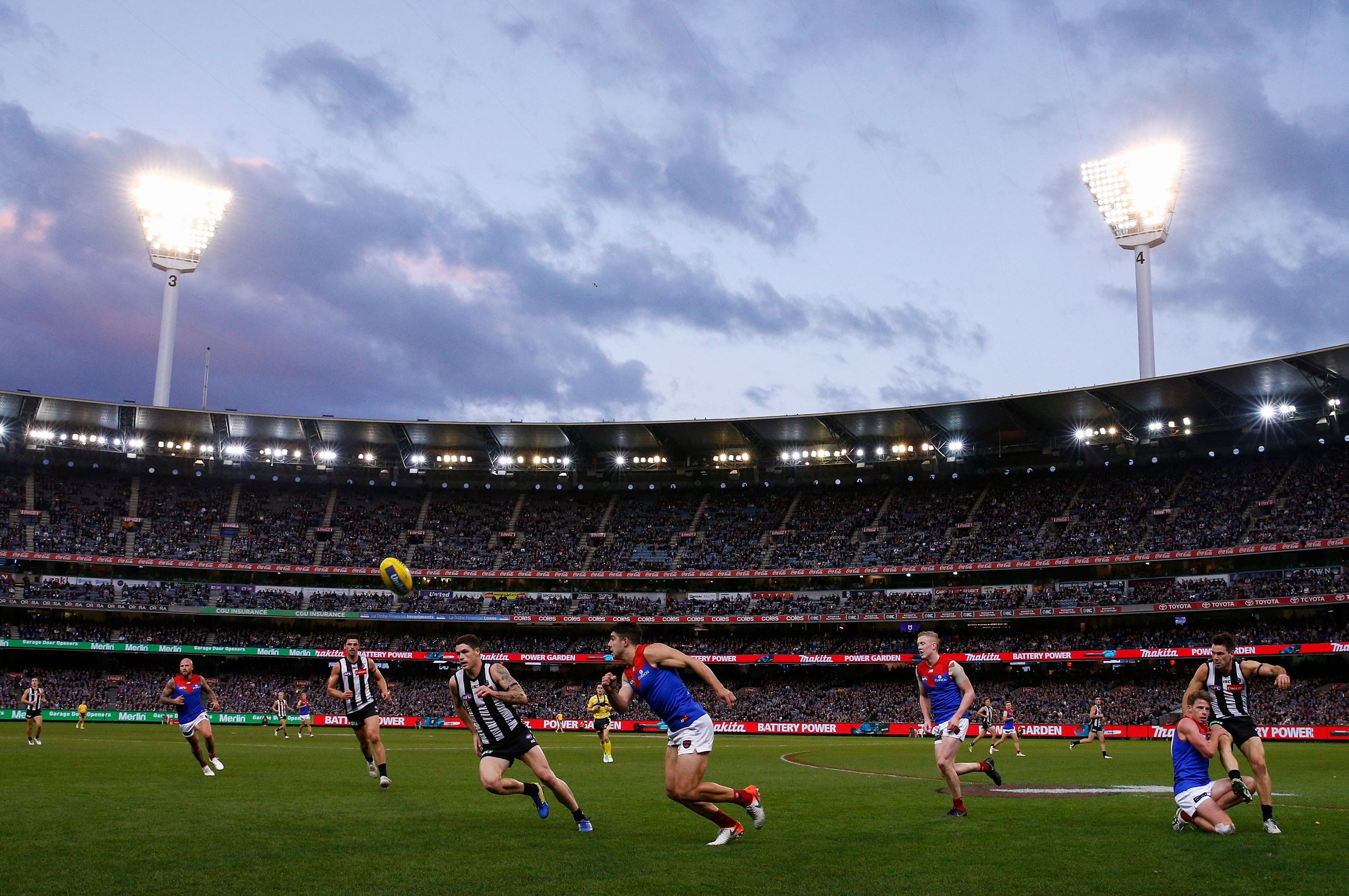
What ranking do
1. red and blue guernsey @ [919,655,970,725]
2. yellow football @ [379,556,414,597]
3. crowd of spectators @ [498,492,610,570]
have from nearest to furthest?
red and blue guernsey @ [919,655,970,725], yellow football @ [379,556,414,597], crowd of spectators @ [498,492,610,570]

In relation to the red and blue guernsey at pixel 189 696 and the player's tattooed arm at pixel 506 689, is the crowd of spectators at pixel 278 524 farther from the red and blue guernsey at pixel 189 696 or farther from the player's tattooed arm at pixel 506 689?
the player's tattooed arm at pixel 506 689

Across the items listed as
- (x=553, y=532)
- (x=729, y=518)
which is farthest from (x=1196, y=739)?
(x=553, y=532)

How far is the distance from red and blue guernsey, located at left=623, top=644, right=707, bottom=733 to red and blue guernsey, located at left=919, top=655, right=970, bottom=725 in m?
4.91

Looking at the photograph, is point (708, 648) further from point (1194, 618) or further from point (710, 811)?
point (710, 811)

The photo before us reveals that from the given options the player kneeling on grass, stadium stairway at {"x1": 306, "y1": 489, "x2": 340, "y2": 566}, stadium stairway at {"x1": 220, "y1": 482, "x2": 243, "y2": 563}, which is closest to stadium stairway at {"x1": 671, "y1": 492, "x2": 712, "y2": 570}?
stadium stairway at {"x1": 306, "y1": 489, "x2": 340, "y2": 566}

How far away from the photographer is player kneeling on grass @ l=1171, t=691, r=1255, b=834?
11648 mm

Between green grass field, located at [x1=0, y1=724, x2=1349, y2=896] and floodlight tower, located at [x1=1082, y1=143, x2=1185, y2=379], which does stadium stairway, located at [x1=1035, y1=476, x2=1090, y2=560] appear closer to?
floodlight tower, located at [x1=1082, y1=143, x2=1185, y2=379]

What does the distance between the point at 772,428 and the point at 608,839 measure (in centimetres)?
6079

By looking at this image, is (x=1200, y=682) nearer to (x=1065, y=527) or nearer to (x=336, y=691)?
(x=336, y=691)

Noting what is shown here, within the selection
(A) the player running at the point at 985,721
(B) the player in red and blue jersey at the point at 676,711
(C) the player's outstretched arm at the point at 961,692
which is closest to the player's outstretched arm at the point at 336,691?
(B) the player in red and blue jersey at the point at 676,711

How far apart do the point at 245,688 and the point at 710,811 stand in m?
64.6

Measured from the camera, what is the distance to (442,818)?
44.6 feet

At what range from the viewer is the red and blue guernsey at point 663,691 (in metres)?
11.1

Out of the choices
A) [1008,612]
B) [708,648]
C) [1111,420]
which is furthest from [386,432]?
[1111,420]
